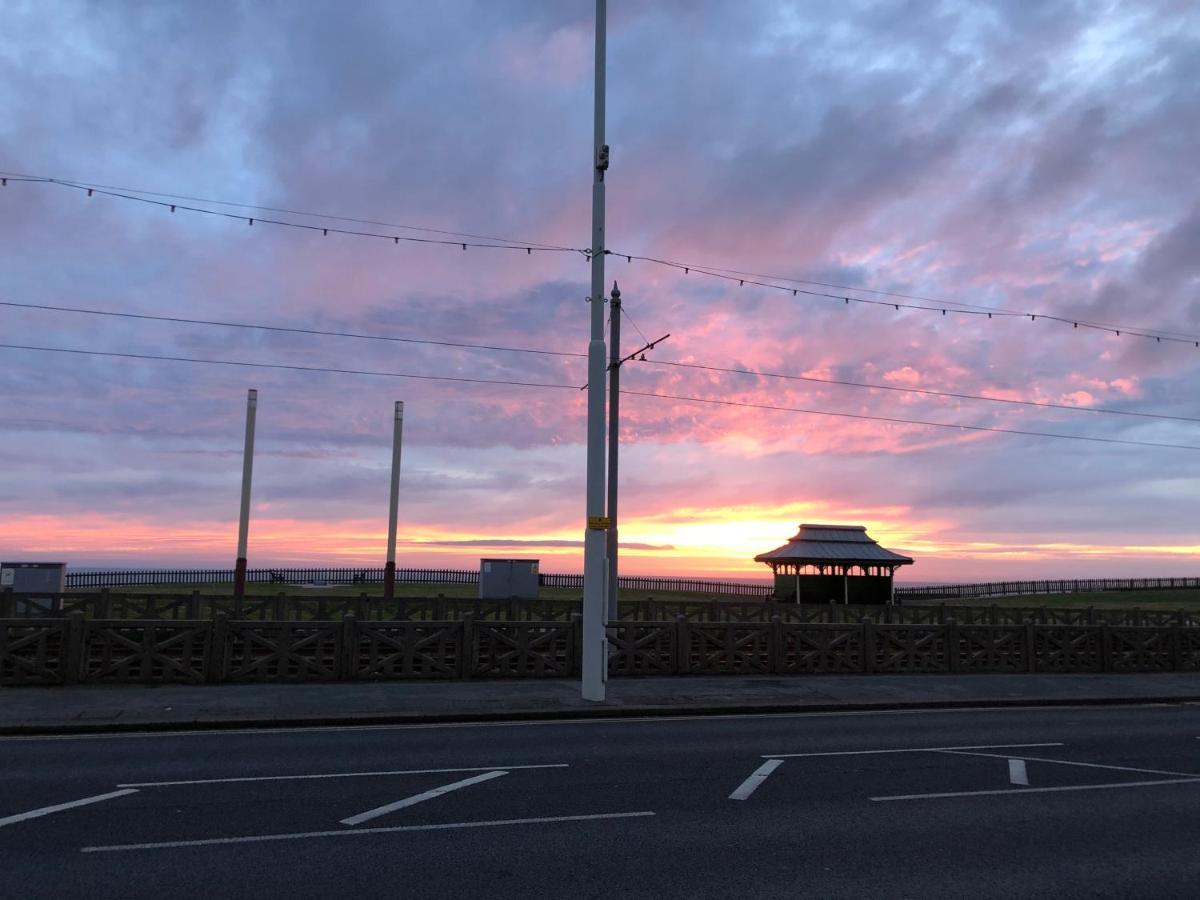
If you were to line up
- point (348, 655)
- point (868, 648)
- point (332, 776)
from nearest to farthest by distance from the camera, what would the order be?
1. point (332, 776)
2. point (348, 655)
3. point (868, 648)

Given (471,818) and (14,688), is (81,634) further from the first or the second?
(471,818)

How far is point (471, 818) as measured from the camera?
7.92 meters

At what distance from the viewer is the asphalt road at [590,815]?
250 inches

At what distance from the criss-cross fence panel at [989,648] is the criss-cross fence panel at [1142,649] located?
2980mm

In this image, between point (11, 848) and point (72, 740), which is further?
point (72, 740)

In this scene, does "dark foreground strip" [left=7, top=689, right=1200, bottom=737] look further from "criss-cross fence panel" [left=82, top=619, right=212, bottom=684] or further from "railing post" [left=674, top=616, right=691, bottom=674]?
"criss-cross fence panel" [left=82, top=619, right=212, bottom=684]

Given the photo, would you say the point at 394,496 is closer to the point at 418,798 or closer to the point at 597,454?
the point at 597,454

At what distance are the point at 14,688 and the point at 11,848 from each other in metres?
9.30

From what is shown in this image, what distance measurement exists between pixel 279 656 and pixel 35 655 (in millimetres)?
3978

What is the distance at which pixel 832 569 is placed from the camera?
4603cm

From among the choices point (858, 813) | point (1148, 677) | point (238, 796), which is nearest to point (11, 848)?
point (238, 796)

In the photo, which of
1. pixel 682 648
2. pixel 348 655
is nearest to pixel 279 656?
pixel 348 655

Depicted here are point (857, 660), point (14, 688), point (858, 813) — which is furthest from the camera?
point (857, 660)

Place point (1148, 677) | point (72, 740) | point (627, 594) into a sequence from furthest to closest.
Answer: point (627, 594) < point (1148, 677) < point (72, 740)
